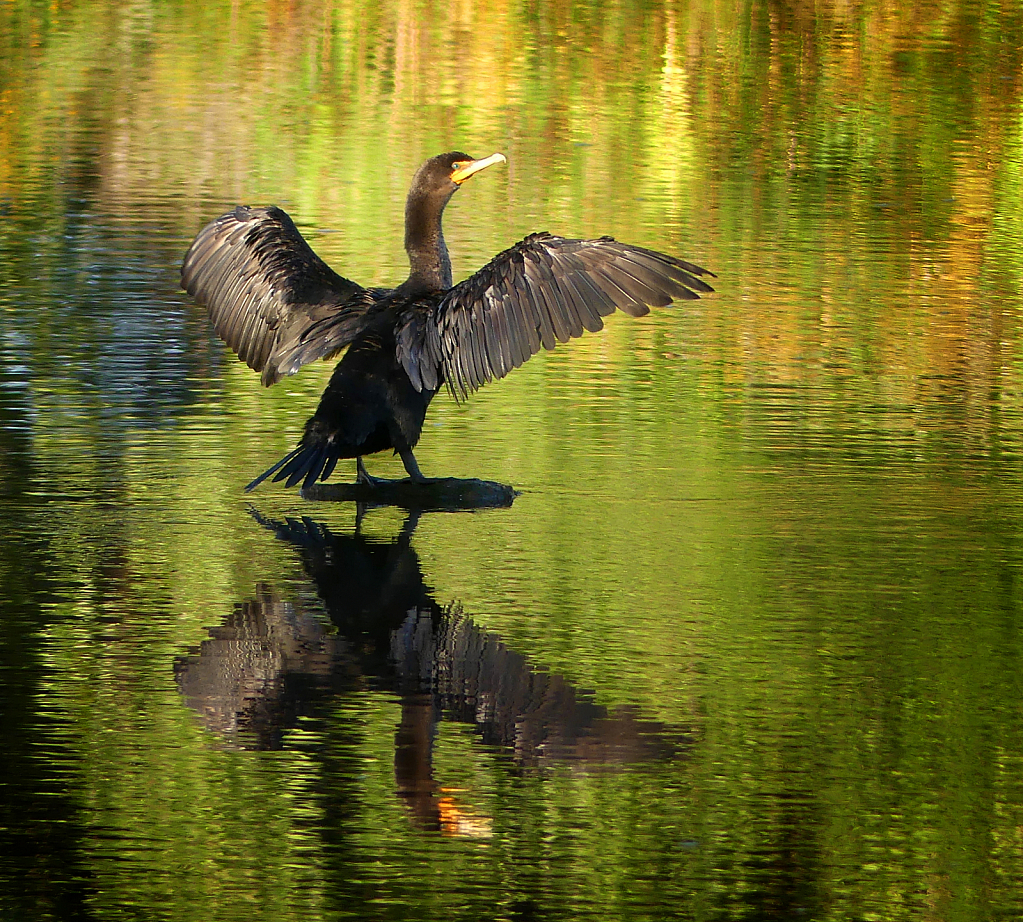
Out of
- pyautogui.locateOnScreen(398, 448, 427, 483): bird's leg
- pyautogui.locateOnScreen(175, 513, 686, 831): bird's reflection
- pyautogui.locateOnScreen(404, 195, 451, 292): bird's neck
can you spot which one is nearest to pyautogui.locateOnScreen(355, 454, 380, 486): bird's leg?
pyautogui.locateOnScreen(398, 448, 427, 483): bird's leg

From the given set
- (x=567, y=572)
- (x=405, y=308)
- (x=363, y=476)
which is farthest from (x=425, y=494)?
(x=567, y=572)

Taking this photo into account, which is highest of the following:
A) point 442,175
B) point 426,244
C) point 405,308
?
point 442,175

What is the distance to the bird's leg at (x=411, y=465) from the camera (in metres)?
8.61

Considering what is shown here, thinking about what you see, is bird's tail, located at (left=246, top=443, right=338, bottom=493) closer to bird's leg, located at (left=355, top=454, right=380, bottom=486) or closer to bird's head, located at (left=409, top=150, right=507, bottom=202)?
bird's leg, located at (left=355, top=454, right=380, bottom=486)

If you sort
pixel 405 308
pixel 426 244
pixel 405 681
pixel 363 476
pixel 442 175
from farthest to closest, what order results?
pixel 442 175 → pixel 426 244 → pixel 363 476 → pixel 405 308 → pixel 405 681

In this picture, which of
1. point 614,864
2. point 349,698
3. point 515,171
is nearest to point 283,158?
point 515,171

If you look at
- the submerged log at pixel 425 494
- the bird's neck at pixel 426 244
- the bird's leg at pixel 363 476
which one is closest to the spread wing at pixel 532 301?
the submerged log at pixel 425 494

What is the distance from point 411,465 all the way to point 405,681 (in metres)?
2.45

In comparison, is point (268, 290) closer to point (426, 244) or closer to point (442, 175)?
point (426, 244)

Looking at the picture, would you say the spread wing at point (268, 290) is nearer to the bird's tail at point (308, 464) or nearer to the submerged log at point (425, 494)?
the submerged log at point (425, 494)

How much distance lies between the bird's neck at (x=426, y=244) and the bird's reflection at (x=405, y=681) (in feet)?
7.47

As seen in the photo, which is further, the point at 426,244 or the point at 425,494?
the point at 426,244

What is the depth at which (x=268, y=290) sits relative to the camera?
9.32 m

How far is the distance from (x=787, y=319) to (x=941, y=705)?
21.4 ft
